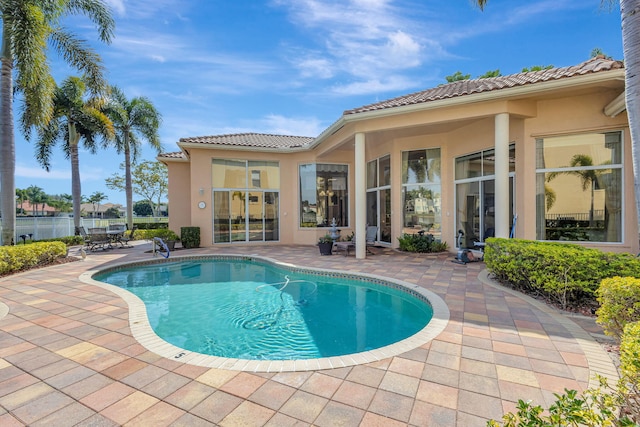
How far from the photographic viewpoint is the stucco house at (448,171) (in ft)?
24.8

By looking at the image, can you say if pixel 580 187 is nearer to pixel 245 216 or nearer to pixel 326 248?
pixel 326 248

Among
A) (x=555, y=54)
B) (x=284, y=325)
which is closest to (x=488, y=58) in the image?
(x=555, y=54)

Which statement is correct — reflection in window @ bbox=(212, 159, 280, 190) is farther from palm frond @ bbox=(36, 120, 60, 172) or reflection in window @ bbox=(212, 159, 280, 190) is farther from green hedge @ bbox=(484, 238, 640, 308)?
palm frond @ bbox=(36, 120, 60, 172)

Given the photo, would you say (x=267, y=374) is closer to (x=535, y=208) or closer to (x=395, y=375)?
(x=395, y=375)

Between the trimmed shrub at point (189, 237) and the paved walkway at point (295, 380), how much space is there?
845 cm

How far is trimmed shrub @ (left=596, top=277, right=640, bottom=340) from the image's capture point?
337cm

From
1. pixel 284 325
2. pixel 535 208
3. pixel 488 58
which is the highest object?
pixel 488 58

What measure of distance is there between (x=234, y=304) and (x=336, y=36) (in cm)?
996

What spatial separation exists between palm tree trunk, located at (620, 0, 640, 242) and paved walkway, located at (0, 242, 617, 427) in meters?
2.60

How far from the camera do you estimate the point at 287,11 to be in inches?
387

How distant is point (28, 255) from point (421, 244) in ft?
42.7

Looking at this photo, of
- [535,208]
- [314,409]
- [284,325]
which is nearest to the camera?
[314,409]

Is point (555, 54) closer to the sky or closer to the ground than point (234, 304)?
closer to the sky

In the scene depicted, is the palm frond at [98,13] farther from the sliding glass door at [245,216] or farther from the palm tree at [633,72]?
the palm tree at [633,72]
